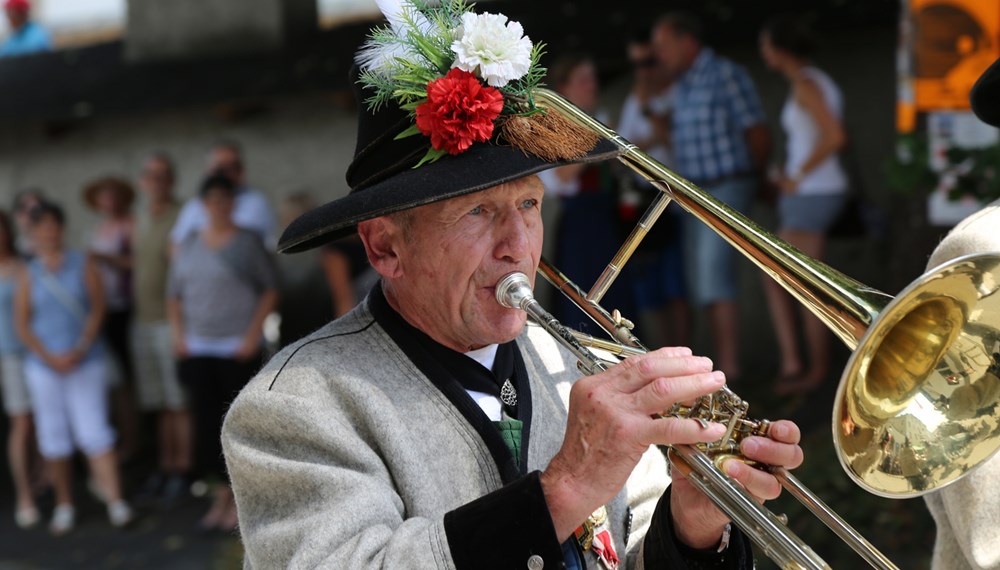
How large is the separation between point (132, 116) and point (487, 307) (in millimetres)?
8126

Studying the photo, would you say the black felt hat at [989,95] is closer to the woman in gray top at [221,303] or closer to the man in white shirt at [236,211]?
the woman in gray top at [221,303]

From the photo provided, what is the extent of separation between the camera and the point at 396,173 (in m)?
2.48

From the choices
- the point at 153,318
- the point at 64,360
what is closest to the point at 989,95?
the point at 153,318

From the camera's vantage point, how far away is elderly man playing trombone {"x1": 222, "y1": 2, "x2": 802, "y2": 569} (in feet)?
7.29

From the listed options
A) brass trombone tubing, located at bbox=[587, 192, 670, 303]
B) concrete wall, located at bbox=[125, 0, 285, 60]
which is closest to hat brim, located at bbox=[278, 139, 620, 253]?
brass trombone tubing, located at bbox=[587, 192, 670, 303]

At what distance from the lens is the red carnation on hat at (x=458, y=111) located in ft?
7.84

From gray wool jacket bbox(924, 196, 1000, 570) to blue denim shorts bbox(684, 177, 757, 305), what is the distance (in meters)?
4.11

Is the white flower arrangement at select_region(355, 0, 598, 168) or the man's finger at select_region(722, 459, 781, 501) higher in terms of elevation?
the white flower arrangement at select_region(355, 0, 598, 168)

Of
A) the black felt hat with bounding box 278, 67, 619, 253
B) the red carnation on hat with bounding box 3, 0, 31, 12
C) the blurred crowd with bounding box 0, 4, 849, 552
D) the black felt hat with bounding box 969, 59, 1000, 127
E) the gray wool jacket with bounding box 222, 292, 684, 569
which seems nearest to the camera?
the gray wool jacket with bounding box 222, 292, 684, 569

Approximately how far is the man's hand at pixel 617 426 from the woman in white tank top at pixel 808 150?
4678mm

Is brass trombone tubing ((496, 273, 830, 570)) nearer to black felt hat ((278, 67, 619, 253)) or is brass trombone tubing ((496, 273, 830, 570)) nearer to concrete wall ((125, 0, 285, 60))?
black felt hat ((278, 67, 619, 253))

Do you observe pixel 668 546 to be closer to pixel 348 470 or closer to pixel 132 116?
pixel 348 470

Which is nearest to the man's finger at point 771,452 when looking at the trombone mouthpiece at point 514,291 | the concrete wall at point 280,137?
the trombone mouthpiece at point 514,291

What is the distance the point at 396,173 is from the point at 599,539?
866 mm
